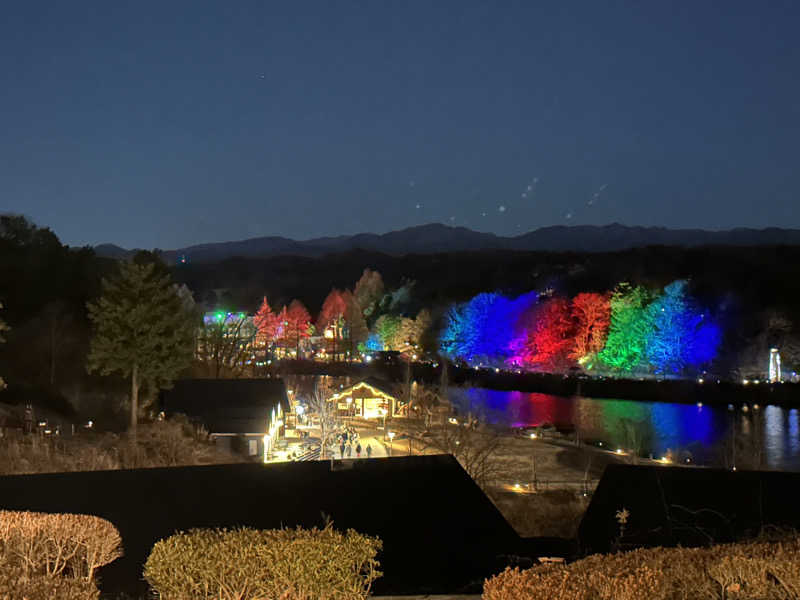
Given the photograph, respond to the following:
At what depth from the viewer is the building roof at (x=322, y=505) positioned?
955cm

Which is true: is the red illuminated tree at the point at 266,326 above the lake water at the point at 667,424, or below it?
above

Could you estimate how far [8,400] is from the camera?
24.5 meters

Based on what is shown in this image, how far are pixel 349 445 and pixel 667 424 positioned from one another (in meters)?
17.0

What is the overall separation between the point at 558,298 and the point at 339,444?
136 ft

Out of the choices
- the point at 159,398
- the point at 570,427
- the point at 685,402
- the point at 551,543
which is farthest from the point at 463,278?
the point at 551,543

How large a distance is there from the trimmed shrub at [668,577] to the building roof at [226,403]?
21.4m

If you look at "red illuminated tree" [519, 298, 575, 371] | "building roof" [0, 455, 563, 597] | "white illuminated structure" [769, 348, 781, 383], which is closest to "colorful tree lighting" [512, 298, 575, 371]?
"red illuminated tree" [519, 298, 575, 371]

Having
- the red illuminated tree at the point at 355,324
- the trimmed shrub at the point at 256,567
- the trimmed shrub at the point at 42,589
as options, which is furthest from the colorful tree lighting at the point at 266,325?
the trimmed shrub at the point at 42,589

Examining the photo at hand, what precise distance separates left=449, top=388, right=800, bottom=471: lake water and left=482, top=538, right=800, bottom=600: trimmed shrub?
74.6ft

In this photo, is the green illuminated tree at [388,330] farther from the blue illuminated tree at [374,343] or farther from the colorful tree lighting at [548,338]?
the colorful tree lighting at [548,338]

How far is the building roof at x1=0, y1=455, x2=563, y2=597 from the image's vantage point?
376 inches

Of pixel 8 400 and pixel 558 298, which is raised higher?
pixel 558 298

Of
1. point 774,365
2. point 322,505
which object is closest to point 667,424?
point 774,365

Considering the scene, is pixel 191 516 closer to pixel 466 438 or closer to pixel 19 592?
pixel 19 592
